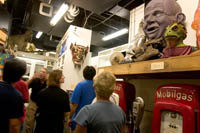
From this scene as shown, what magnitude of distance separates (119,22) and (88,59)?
2.44 m

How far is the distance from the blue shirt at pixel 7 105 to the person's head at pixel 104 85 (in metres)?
0.67

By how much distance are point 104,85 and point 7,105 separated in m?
0.78

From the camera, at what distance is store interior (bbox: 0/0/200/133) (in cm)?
111

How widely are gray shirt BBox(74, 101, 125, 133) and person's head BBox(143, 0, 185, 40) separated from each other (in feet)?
2.64

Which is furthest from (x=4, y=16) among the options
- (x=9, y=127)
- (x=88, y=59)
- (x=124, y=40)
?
(x=124, y=40)

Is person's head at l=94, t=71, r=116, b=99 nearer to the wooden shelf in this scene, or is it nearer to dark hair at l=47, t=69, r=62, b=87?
the wooden shelf

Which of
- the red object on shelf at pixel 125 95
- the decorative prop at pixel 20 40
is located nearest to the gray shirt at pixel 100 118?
the red object on shelf at pixel 125 95

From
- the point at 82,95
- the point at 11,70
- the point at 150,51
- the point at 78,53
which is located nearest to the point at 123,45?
the point at 78,53

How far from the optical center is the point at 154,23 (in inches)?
56.6

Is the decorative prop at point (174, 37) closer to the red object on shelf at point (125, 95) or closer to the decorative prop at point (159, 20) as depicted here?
the decorative prop at point (159, 20)

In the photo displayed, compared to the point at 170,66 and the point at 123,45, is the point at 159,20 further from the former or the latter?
the point at 123,45

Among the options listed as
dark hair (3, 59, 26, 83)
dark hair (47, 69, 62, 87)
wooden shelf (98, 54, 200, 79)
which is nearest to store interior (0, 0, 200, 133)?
wooden shelf (98, 54, 200, 79)

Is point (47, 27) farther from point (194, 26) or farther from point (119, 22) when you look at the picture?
point (194, 26)

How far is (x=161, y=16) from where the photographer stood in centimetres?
139
